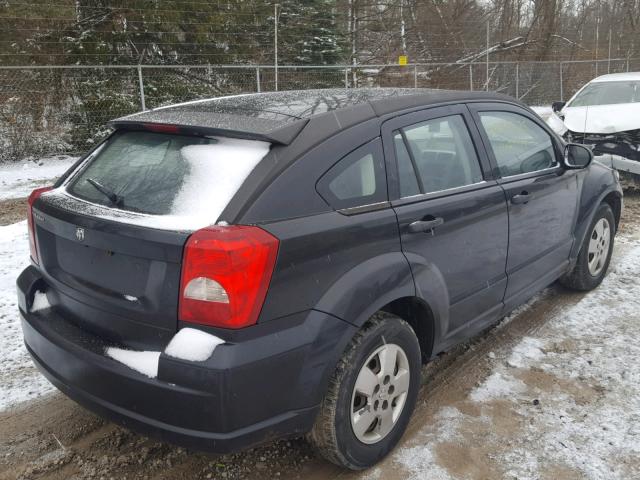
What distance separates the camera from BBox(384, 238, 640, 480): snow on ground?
2713 mm

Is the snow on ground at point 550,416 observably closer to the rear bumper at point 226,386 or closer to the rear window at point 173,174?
the rear bumper at point 226,386

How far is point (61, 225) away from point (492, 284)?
2.32 m

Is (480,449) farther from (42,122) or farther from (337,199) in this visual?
(42,122)

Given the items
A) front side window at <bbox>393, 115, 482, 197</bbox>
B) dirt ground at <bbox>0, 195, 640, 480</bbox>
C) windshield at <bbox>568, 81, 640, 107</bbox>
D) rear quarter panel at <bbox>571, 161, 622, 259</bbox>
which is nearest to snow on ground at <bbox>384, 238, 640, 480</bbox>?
dirt ground at <bbox>0, 195, 640, 480</bbox>

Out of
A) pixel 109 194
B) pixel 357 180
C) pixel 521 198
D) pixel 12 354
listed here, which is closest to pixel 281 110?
pixel 357 180

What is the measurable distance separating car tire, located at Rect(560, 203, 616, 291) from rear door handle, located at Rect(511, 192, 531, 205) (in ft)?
3.99

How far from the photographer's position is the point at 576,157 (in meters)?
4.12

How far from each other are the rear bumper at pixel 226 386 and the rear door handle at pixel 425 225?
2.04ft

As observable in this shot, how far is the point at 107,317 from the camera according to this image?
2.37 metres

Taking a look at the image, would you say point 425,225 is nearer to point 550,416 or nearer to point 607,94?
point 550,416

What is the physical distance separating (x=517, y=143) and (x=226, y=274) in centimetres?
244

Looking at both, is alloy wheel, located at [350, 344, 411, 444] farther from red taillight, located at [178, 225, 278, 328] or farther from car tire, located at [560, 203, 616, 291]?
car tire, located at [560, 203, 616, 291]

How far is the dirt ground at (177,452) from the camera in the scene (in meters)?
2.66

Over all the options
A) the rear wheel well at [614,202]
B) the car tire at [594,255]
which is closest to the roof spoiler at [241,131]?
the car tire at [594,255]
